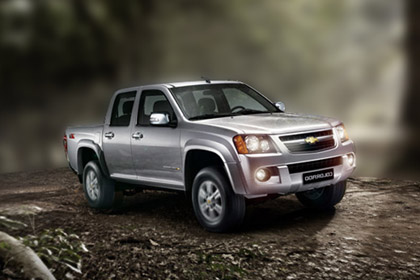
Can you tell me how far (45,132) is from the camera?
18641mm

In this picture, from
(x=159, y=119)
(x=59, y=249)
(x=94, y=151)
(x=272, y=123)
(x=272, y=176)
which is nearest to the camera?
(x=59, y=249)

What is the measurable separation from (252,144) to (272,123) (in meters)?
0.58

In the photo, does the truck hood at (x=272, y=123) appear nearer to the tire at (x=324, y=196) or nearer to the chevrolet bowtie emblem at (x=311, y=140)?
the chevrolet bowtie emblem at (x=311, y=140)

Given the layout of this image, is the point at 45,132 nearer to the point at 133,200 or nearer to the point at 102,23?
the point at 102,23

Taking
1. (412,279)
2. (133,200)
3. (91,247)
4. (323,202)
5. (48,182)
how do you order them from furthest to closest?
(48,182) → (133,200) → (323,202) → (91,247) → (412,279)

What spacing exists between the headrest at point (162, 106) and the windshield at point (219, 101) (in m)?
0.19

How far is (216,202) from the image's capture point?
291 inches

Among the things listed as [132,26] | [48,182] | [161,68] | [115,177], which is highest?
[132,26]

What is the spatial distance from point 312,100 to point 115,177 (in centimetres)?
1411

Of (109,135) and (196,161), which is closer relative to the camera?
(196,161)

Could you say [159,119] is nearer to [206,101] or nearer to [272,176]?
[206,101]

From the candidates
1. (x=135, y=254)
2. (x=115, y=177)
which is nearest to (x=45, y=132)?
(x=115, y=177)

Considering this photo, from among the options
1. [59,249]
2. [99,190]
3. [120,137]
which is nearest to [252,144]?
[59,249]

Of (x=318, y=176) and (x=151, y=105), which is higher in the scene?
(x=151, y=105)
